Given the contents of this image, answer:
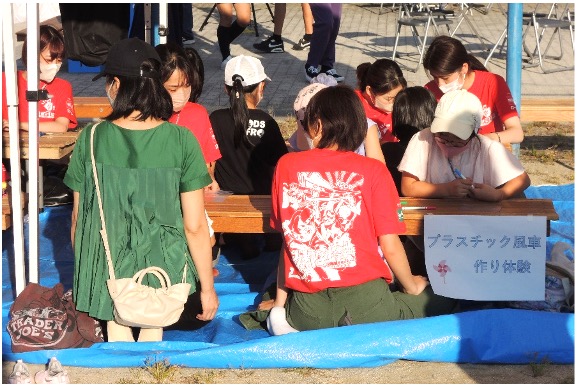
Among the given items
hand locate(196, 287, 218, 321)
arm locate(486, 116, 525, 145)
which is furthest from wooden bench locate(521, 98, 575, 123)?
hand locate(196, 287, 218, 321)

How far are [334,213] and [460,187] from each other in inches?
32.1

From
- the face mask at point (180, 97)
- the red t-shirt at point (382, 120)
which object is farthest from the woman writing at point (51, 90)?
the red t-shirt at point (382, 120)

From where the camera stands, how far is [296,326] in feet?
13.7

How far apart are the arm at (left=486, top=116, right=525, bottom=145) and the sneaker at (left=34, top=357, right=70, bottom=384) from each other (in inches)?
102

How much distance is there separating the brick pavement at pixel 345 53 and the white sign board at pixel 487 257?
5.17 metres

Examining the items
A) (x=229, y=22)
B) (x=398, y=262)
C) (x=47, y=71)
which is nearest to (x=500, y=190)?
(x=398, y=262)

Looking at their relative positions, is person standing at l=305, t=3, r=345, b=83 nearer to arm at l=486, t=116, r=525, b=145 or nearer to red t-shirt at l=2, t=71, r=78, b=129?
red t-shirt at l=2, t=71, r=78, b=129

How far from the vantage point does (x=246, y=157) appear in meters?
5.22

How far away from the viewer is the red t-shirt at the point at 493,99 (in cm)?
548

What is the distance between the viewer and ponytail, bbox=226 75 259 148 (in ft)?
16.2

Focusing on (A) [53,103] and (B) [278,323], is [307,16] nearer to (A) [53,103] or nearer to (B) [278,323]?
(A) [53,103]

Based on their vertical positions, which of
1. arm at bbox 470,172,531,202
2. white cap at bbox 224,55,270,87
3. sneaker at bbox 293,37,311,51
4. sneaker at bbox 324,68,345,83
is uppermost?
white cap at bbox 224,55,270,87

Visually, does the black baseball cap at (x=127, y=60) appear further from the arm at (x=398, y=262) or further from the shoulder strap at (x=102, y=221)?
the arm at (x=398, y=262)

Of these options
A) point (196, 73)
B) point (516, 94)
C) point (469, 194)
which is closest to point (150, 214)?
point (196, 73)
